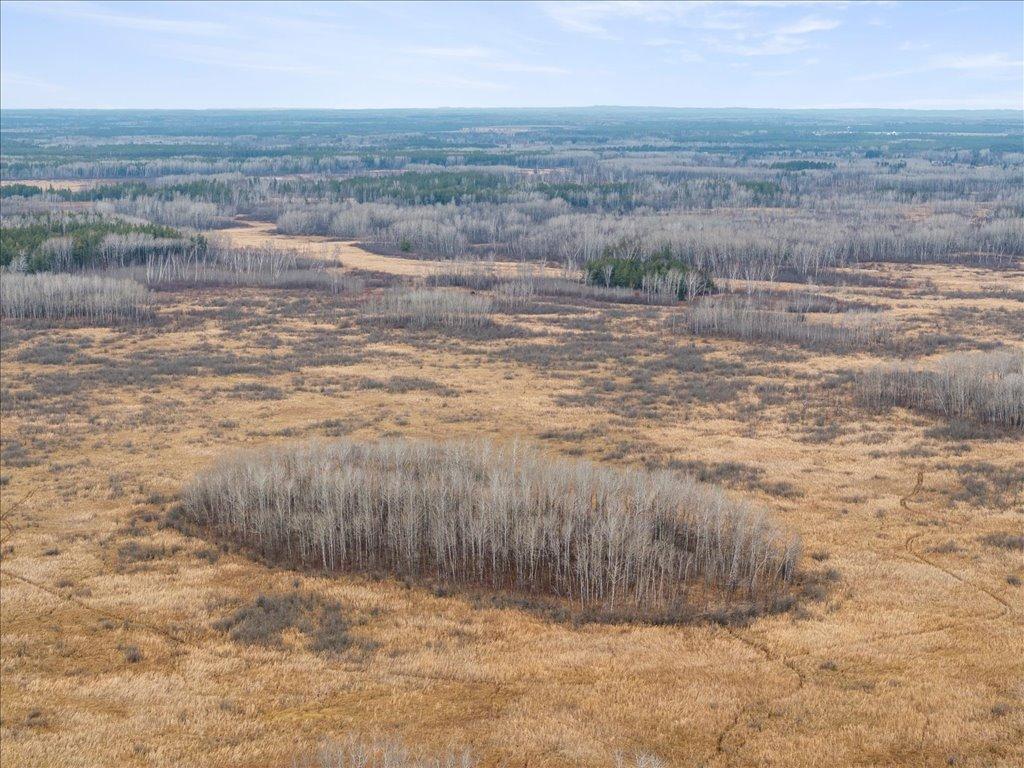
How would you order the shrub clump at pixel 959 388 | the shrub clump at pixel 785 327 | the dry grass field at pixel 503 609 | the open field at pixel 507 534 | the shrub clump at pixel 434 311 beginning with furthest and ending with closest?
the shrub clump at pixel 434 311
the shrub clump at pixel 785 327
the shrub clump at pixel 959 388
the open field at pixel 507 534
the dry grass field at pixel 503 609

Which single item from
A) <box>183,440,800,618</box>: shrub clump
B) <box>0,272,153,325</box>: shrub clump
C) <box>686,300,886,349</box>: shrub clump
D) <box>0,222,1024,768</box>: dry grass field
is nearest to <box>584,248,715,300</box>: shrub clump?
<box>686,300,886,349</box>: shrub clump

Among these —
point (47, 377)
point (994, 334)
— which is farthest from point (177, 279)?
point (994, 334)

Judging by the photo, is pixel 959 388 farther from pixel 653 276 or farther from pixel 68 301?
pixel 68 301

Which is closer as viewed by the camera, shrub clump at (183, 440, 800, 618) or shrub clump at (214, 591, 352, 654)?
shrub clump at (214, 591, 352, 654)

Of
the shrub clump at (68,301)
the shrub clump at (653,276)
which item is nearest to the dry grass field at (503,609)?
the shrub clump at (68,301)

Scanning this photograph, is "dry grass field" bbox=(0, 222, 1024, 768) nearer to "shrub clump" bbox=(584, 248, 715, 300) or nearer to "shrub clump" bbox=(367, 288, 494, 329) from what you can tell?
"shrub clump" bbox=(367, 288, 494, 329)

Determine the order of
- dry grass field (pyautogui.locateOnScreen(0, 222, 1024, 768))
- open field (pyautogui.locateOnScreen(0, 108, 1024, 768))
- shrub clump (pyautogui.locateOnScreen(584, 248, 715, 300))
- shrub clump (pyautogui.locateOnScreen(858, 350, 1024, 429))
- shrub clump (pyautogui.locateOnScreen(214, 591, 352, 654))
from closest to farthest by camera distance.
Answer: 1. dry grass field (pyautogui.locateOnScreen(0, 222, 1024, 768))
2. open field (pyautogui.locateOnScreen(0, 108, 1024, 768))
3. shrub clump (pyautogui.locateOnScreen(214, 591, 352, 654))
4. shrub clump (pyautogui.locateOnScreen(858, 350, 1024, 429))
5. shrub clump (pyautogui.locateOnScreen(584, 248, 715, 300))

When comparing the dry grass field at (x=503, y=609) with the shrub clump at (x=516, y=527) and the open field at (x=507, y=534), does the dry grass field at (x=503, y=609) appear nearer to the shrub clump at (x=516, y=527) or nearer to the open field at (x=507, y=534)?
the open field at (x=507, y=534)
